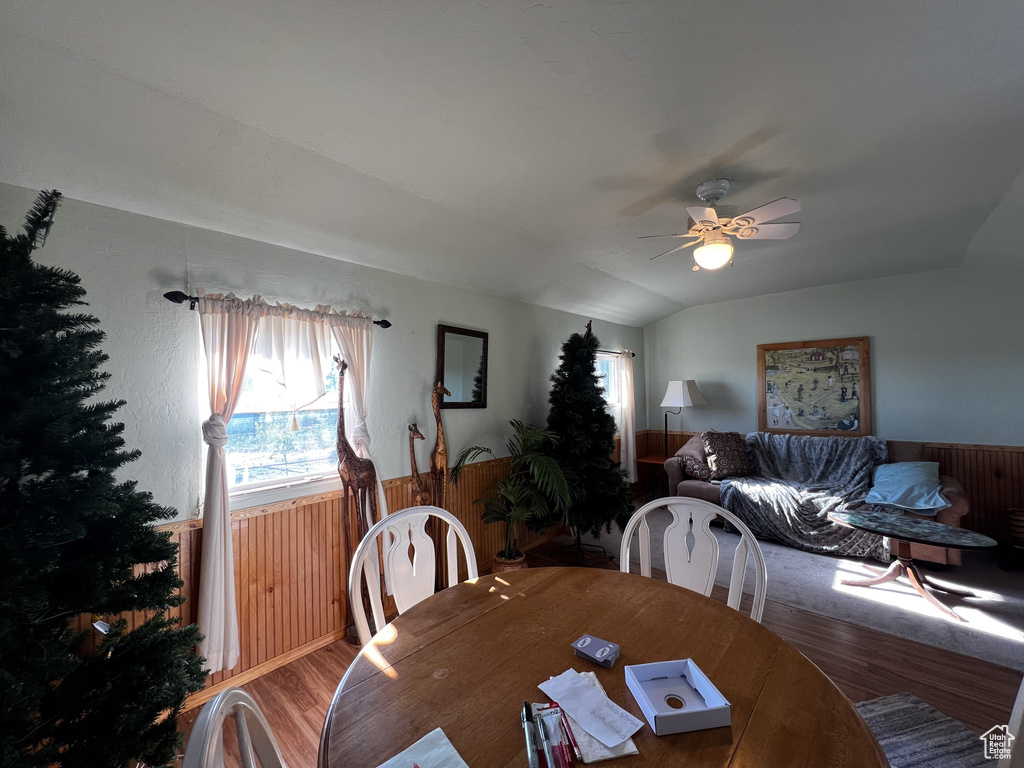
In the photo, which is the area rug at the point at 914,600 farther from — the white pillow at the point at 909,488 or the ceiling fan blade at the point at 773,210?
the ceiling fan blade at the point at 773,210

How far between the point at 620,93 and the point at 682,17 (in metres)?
0.32

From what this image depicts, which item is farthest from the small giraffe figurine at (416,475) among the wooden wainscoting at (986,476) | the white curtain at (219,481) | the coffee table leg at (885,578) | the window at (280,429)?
the wooden wainscoting at (986,476)

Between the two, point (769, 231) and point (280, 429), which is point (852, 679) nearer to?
point (769, 231)

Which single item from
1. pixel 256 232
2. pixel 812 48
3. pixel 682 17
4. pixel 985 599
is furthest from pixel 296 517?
pixel 985 599

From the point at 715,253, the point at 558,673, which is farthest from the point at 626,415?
the point at 558,673

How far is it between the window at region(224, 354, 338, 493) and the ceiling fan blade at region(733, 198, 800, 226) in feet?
8.08

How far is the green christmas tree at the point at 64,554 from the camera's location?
2.79ft

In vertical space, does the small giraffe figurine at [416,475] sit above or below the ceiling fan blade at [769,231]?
below

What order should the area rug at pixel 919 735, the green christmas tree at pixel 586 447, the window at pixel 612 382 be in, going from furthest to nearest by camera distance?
1. the window at pixel 612 382
2. the green christmas tree at pixel 586 447
3. the area rug at pixel 919 735

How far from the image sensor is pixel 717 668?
101cm

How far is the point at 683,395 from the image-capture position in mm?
5105

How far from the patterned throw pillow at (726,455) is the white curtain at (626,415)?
0.90 m

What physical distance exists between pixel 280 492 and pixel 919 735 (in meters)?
3.17

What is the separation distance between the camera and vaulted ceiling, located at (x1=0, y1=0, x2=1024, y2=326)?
1.25 meters
